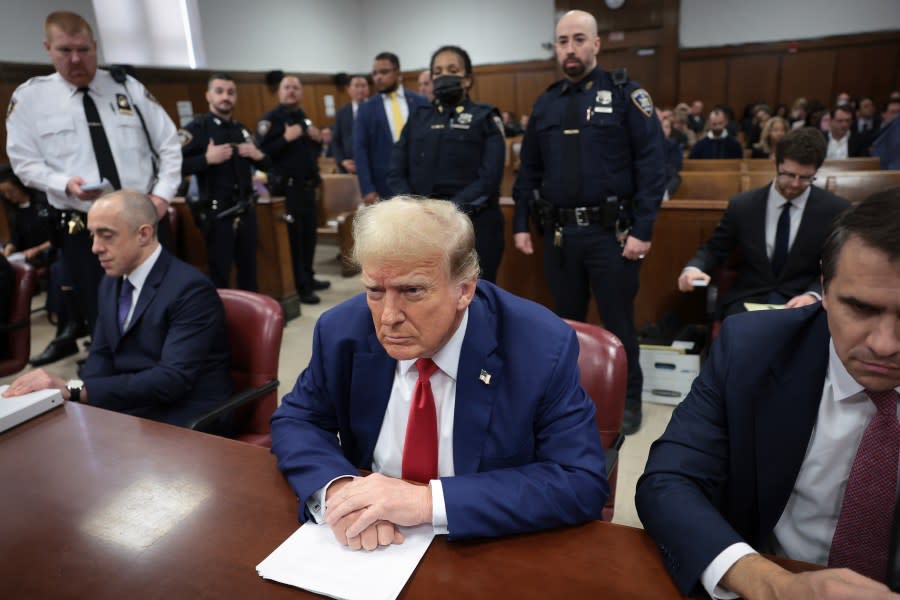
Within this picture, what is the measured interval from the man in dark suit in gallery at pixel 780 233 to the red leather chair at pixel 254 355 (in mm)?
1735

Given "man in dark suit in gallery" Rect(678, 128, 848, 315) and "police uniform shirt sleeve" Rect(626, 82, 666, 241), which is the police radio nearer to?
"police uniform shirt sleeve" Rect(626, 82, 666, 241)

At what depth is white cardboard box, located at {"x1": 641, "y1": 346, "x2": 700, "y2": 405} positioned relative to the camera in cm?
298

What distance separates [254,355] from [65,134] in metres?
1.92

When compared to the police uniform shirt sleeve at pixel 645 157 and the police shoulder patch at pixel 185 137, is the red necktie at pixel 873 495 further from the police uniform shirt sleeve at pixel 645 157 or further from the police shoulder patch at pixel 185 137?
the police shoulder patch at pixel 185 137

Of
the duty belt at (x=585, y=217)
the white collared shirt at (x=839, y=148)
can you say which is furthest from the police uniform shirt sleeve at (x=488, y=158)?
the white collared shirt at (x=839, y=148)

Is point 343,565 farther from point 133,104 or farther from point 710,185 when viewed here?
point 710,185

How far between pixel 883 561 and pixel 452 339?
84 cm

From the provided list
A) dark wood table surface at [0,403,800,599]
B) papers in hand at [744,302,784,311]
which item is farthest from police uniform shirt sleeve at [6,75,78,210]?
papers in hand at [744,302,784,311]

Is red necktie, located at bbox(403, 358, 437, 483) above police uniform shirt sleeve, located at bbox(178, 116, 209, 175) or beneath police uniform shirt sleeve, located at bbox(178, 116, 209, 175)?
beneath

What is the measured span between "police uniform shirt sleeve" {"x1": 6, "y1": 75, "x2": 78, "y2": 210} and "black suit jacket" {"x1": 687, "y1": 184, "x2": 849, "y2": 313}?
314 cm

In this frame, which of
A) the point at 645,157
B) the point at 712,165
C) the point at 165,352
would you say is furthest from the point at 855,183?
the point at 165,352

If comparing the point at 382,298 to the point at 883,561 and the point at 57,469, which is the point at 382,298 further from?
the point at 883,561

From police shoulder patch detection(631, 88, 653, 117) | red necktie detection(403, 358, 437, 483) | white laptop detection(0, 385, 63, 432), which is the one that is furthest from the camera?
police shoulder patch detection(631, 88, 653, 117)

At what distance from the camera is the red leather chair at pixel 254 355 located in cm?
198
